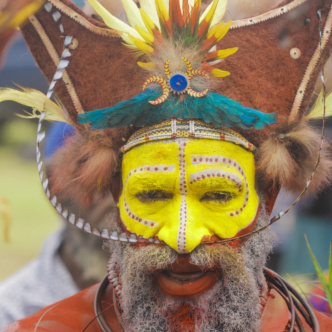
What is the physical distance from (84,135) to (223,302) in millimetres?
1091

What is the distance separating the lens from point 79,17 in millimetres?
2256

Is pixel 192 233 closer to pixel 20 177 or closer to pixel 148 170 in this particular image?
pixel 148 170

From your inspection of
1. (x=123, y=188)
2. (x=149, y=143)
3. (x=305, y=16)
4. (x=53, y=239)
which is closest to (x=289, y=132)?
(x=305, y=16)

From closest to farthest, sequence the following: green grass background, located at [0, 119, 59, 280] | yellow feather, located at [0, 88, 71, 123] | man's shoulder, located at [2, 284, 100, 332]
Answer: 1. yellow feather, located at [0, 88, 71, 123]
2. man's shoulder, located at [2, 284, 100, 332]
3. green grass background, located at [0, 119, 59, 280]

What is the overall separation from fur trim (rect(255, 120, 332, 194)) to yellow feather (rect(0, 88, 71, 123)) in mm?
1040

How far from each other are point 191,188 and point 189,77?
51cm

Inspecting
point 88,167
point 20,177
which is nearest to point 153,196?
point 88,167

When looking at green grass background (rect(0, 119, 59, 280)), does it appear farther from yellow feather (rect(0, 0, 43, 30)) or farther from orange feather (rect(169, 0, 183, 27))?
yellow feather (rect(0, 0, 43, 30))

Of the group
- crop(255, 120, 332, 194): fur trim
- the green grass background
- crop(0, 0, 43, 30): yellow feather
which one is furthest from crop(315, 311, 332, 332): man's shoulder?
crop(0, 0, 43, 30): yellow feather

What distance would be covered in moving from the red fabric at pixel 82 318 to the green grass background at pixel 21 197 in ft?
3.20

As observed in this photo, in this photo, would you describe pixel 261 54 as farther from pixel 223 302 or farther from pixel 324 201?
pixel 324 201

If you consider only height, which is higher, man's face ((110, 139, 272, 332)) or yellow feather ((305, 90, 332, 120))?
yellow feather ((305, 90, 332, 120))

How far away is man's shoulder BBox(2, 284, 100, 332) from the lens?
2359 mm

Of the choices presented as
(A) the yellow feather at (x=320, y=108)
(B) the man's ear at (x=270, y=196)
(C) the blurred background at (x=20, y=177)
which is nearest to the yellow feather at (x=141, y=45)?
(C) the blurred background at (x=20, y=177)
